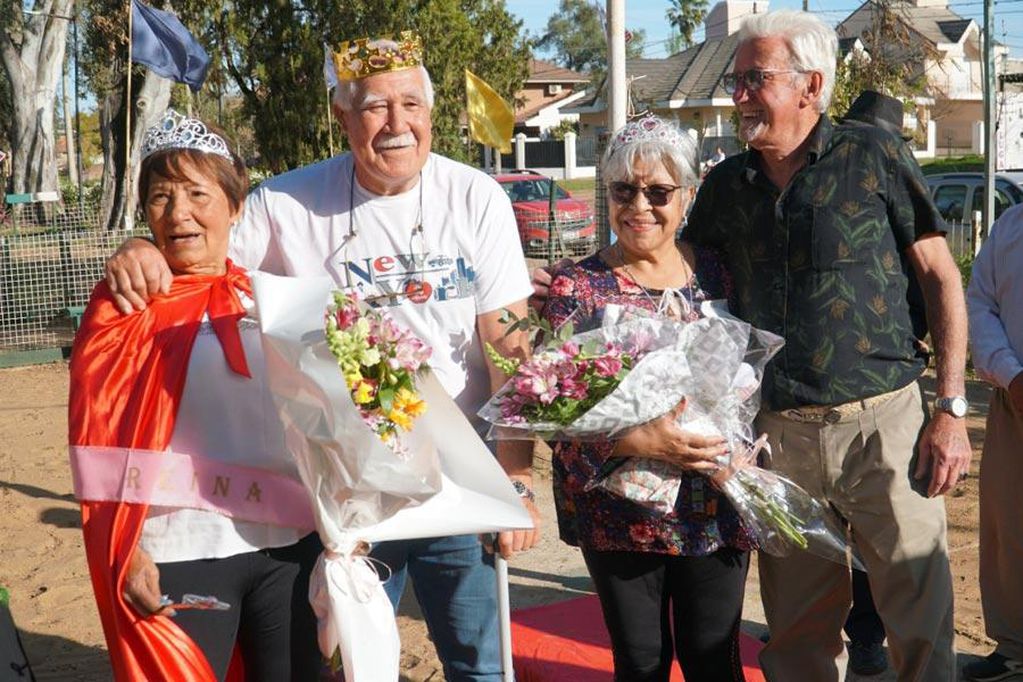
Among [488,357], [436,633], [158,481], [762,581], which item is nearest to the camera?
[158,481]

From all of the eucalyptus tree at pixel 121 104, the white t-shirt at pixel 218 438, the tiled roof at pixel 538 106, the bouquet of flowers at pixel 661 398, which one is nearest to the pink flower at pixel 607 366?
the bouquet of flowers at pixel 661 398

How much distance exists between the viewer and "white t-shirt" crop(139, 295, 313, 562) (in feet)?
8.77

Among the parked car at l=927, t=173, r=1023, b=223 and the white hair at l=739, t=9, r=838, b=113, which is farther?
the parked car at l=927, t=173, r=1023, b=223

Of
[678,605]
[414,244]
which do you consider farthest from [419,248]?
[678,605]

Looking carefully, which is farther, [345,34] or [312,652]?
[345,34]

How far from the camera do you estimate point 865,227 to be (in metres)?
3.31

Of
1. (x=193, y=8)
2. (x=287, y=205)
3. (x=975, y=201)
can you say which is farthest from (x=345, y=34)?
(x=287, y=205)

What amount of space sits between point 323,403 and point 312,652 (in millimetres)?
792

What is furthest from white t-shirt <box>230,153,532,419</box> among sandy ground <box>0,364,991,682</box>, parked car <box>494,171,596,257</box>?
parked car <box>494,171,596,257</box>

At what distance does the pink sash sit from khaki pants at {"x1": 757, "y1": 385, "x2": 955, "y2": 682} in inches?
60.4

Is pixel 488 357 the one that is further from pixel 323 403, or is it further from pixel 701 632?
pixel 701 632

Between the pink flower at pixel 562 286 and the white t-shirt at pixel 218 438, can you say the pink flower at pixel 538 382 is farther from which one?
the white t-shirt at pixel 218 438

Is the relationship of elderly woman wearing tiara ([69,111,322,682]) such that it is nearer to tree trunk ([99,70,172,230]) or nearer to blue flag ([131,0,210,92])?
blue flag ([131,0,210,92])

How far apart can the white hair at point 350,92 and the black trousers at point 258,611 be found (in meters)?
1.17
